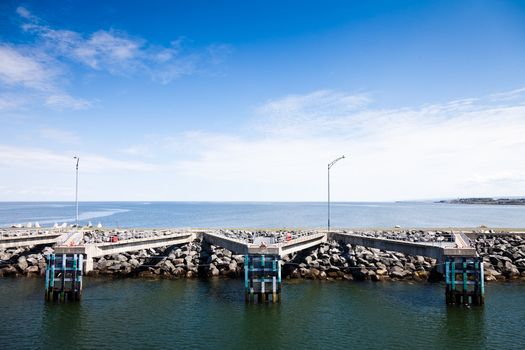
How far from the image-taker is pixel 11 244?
1639 inches

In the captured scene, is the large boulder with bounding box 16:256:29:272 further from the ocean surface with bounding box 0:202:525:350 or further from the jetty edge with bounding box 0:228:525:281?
the ocean surface with bounding box 0:202:525:350

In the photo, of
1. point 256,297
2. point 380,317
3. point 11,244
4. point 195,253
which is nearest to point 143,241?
point 195,253

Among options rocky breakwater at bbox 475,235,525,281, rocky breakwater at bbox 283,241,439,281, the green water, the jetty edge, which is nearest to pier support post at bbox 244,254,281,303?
the green water

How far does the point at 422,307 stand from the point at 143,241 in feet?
88.3

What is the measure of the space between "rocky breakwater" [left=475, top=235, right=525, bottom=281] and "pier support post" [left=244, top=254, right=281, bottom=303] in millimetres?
20894

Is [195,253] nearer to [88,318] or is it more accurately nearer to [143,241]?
[143,241]

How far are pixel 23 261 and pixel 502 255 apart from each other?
1944 inches

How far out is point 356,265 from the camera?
4219 cm

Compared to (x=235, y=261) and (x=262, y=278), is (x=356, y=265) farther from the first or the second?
(x=262, y=278)

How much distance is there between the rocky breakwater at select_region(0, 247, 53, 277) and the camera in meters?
41.3

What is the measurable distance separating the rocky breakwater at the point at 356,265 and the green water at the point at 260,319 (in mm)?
2819

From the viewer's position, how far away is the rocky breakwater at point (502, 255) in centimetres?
3972

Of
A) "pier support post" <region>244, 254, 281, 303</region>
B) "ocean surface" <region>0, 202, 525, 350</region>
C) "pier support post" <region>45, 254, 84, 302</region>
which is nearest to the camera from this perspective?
"ocean surface" <region>0, 202, 525, 350</region>

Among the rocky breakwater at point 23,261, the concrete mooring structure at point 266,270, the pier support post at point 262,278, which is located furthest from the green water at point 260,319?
the rocky breakwater at point 23,261
